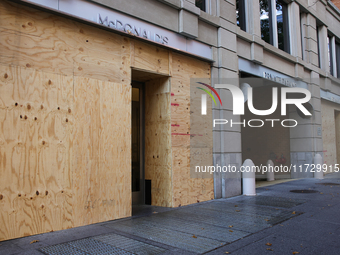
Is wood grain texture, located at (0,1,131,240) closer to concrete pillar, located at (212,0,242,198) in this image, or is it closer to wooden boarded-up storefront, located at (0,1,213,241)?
wooden boarded-up storefront, located at (0,1,213,241)

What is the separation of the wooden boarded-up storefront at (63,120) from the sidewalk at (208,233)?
45 cm

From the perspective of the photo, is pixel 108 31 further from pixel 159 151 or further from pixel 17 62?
pixel 159 151

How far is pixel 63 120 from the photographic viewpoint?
18.8ft

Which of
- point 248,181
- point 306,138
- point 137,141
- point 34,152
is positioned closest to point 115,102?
point 34,152

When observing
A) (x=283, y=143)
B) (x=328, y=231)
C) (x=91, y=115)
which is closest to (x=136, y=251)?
(x=91, y=115)

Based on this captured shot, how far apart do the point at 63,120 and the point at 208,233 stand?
324 centimetres

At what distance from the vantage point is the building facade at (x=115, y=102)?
521 centimetres

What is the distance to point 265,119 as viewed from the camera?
1711cm

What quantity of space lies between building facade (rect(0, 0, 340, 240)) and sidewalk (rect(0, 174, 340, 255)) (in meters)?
0.49

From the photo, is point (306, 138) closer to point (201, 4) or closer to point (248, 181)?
point (248, 181)

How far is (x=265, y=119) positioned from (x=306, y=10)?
5678 millimetres

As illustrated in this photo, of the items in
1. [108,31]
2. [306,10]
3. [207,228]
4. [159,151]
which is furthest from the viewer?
[306,10]

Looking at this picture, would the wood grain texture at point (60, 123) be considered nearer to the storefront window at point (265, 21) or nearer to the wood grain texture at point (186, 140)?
the wood grain texture at point (186, 140)

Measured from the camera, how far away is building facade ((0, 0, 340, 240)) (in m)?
5.21
